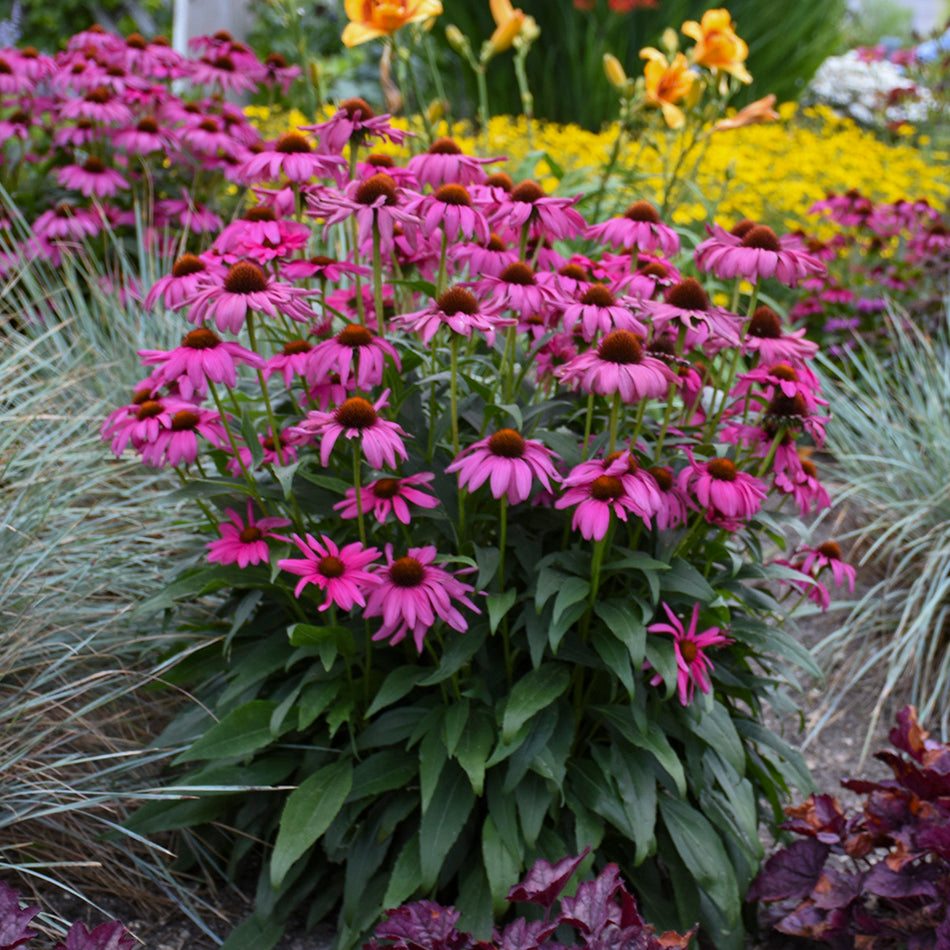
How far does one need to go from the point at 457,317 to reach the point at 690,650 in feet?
2.22

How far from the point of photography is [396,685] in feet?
6.03

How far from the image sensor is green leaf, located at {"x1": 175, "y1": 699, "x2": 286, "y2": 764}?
1.82 m

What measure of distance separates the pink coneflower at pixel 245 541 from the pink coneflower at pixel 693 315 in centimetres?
73

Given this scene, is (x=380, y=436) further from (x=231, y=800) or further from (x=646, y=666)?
(x=231, y=800)

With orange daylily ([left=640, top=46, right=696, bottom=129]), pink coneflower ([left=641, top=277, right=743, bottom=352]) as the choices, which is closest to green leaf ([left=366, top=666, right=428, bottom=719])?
pink coneflower ([left=641, top=277, right=743, bottom=352])

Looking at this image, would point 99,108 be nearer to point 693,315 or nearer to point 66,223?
point 66,223

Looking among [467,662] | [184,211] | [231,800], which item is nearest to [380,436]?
[467,662]

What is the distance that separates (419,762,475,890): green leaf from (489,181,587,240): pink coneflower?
0.98 m

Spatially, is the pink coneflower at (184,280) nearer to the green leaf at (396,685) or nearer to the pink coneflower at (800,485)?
the green leaf at (396,685)

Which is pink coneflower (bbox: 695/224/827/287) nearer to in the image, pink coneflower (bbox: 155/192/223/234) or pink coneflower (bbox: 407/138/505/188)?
pink coneflower (bbox: 407/138/505/188)

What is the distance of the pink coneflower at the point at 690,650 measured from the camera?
172 centimetres

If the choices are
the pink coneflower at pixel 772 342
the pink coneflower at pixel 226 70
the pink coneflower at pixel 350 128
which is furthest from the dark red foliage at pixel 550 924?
the pink coneflower at pixel 226 70

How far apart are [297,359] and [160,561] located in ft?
2.92

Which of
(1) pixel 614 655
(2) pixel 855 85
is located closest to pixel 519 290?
(1) pixel 614 655
